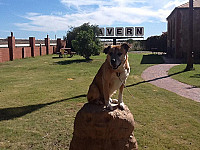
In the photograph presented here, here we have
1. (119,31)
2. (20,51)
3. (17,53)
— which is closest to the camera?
(17,53)

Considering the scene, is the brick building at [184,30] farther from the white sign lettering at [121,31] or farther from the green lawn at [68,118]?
the green lawn at [68,118]

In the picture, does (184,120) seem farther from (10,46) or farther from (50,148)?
(10,46)

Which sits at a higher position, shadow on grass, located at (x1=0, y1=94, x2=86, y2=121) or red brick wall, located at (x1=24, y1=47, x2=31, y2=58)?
red brick wall, located at (x1=24, y1=47, x2=31, y2=58)

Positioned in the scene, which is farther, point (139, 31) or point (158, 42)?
point (158, 42)

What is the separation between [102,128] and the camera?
3.76 meters

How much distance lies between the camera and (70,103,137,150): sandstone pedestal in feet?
12.3

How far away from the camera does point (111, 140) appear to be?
3822 mm

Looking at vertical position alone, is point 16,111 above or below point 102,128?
below

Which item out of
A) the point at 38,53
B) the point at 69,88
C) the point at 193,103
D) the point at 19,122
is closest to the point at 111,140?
the point at 19,122

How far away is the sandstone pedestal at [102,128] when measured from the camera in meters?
3.76

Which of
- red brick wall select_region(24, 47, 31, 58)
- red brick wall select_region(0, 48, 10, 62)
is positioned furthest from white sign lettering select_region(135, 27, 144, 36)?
red brick wall select_region(0, 48, 10, 62)

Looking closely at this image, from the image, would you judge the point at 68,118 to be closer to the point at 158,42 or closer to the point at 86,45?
the point at 86,45

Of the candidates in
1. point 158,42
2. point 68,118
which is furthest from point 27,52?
point 68,118

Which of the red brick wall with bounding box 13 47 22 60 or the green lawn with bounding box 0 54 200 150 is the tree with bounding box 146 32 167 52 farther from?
the green lawn with bounding box 0 54 200 150
